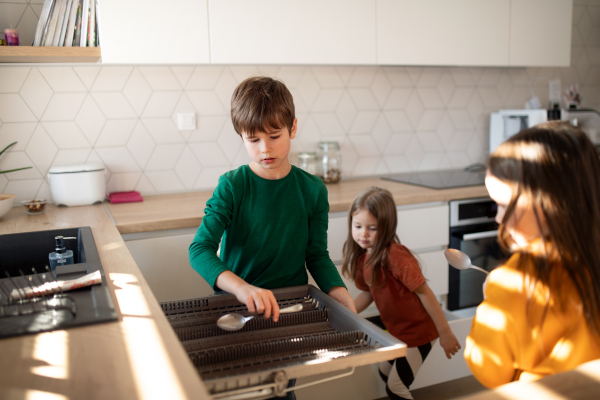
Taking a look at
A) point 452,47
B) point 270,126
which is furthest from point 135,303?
point 452,47

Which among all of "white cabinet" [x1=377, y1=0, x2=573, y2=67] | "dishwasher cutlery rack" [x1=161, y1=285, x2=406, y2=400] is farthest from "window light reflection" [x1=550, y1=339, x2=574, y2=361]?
"white cabinet" [x1=377, y1=0, x2=573, y2=67]

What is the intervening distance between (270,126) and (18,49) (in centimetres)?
121

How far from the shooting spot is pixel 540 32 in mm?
2641

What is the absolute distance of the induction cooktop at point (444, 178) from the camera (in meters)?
2.41

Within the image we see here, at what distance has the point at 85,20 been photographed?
6.34 feet

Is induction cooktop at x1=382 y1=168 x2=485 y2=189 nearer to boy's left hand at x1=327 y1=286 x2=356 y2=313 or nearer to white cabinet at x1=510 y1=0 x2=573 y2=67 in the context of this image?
white cabinet at x1=510 y1=0 x2=573 y2=67

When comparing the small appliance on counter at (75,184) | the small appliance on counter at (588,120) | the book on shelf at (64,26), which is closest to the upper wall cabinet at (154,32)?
the book on shelf at (64,26)

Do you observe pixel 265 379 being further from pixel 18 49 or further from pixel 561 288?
pixel 18 49

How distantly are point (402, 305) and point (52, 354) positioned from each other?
1184 mm

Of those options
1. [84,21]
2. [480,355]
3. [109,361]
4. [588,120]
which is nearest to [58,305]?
[109,361]

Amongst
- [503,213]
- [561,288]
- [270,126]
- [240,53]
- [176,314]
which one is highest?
[240,53]

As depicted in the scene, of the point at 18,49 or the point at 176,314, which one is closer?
the point at 176,314

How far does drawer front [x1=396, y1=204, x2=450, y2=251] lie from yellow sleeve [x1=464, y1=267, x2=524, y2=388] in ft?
4.36

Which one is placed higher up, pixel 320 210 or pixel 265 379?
pixel 320 210
